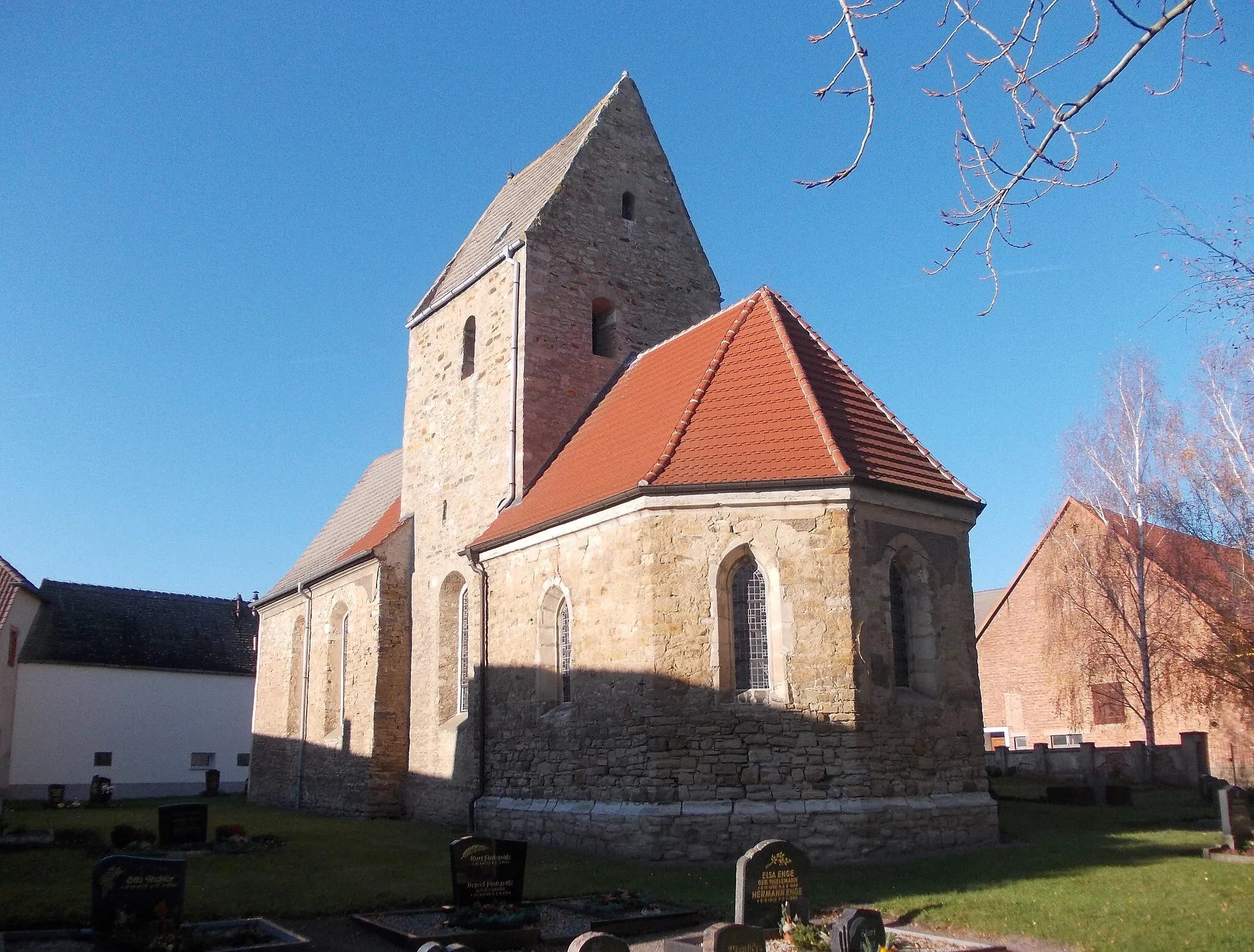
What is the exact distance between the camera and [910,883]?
37.6ft

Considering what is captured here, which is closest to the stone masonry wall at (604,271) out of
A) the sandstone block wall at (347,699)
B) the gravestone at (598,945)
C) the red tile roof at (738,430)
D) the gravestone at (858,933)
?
the red tile roof at (738,430)

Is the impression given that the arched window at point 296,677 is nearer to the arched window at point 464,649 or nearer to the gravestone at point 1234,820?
the arched window at point 464,649

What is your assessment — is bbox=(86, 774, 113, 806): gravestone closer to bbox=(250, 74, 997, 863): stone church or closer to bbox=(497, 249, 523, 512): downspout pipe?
bbox=(250, 74, 997, 863): stone church

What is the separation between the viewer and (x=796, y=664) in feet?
45.6

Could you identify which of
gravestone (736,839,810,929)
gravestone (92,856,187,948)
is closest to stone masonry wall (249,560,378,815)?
gravestone (92,856,187,948)

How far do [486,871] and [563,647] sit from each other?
21.4ft

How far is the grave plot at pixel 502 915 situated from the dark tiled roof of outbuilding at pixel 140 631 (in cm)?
2862

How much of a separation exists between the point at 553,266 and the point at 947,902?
14.5 meters

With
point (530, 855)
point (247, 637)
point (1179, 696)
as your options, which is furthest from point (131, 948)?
point (247, 637)

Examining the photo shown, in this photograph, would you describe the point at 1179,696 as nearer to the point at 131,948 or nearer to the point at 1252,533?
the point at 1252,533

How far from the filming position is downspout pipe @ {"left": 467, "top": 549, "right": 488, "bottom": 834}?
58.5ft

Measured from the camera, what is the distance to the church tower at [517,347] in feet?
65.3

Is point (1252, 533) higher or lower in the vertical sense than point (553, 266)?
lower

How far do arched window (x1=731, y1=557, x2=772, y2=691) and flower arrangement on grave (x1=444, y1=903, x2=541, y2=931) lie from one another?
5115 mm
